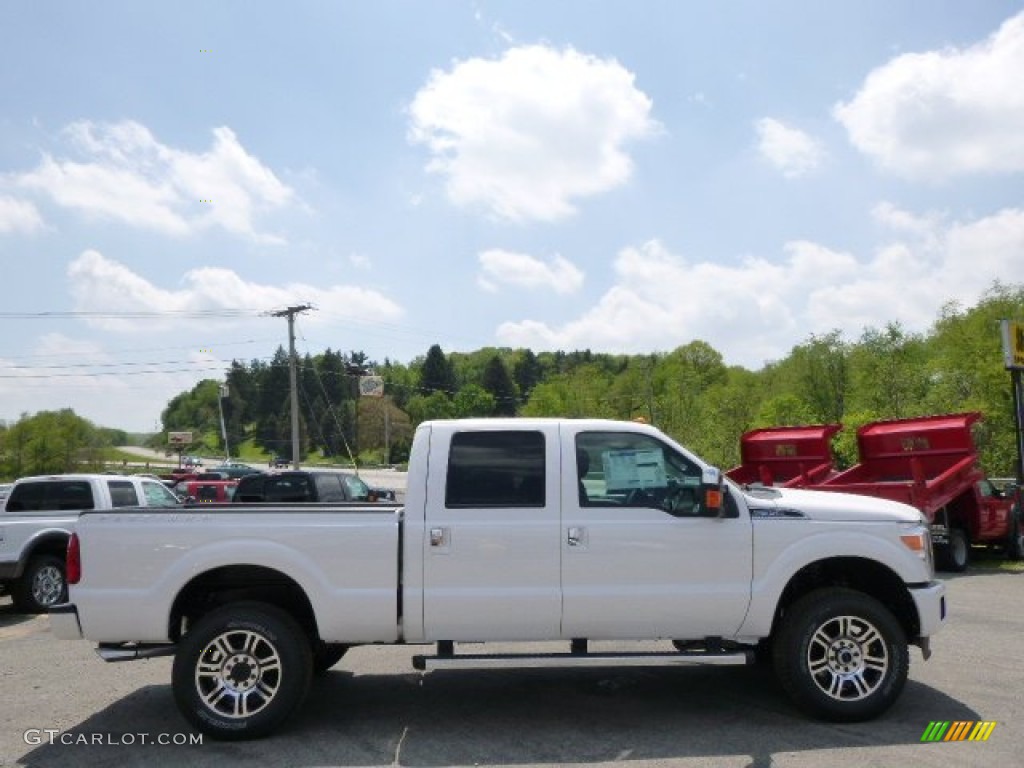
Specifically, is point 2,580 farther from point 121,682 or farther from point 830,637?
point 830,637

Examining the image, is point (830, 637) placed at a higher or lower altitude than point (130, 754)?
higher

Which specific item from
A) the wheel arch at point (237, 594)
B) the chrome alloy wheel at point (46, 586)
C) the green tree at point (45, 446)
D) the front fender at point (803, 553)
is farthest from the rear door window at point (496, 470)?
the green tree at point (45, 446)

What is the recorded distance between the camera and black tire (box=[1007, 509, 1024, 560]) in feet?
52.6

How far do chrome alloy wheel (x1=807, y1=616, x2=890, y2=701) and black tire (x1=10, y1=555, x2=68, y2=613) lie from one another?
10.3 meters

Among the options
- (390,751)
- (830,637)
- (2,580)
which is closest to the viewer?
(390,751)

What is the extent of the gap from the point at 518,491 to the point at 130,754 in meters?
2.99

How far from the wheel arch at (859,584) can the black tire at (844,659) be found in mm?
244

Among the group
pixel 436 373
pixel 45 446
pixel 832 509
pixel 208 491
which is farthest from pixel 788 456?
pixel 436 373

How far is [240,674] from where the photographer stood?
5719 mm

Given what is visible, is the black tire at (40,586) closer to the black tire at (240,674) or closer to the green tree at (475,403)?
the black tire at (240,674)

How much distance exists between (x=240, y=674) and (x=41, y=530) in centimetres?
778

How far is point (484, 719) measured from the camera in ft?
20.0

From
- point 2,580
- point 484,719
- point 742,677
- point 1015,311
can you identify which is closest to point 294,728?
point 484,719

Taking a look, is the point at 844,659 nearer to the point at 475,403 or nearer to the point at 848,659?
the point at 848,659
